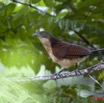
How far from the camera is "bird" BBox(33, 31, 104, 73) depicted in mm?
1292

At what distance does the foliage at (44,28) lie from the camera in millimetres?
1495

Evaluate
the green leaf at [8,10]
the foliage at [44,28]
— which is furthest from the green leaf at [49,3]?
the green leaf at [8,10]

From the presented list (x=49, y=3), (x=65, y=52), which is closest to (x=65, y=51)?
(x=65, y=52)

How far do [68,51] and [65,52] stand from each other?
0.02m

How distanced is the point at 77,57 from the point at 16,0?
423mm

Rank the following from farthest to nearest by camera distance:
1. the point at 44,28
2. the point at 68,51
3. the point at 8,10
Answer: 1. the point at 44,28
2. the point at 8,10
3. the point at 68,51

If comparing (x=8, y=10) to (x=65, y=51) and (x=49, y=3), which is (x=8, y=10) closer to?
(x=49, y=3)

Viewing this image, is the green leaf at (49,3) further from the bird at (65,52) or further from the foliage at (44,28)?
the bird at (65,52)

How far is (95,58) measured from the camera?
1.68 meters

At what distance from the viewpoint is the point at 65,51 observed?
1.37 metres

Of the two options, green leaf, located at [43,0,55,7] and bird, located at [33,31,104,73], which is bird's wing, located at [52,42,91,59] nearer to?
bird, located at [33,31,104,73]

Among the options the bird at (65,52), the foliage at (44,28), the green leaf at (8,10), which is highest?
the green leaf at (8,10)

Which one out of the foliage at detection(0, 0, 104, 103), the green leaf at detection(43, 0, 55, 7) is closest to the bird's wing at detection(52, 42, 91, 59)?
the foliage at detection(0, 0, 104, 103)

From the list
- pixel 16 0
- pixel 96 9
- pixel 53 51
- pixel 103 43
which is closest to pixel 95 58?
pixel 103 43
